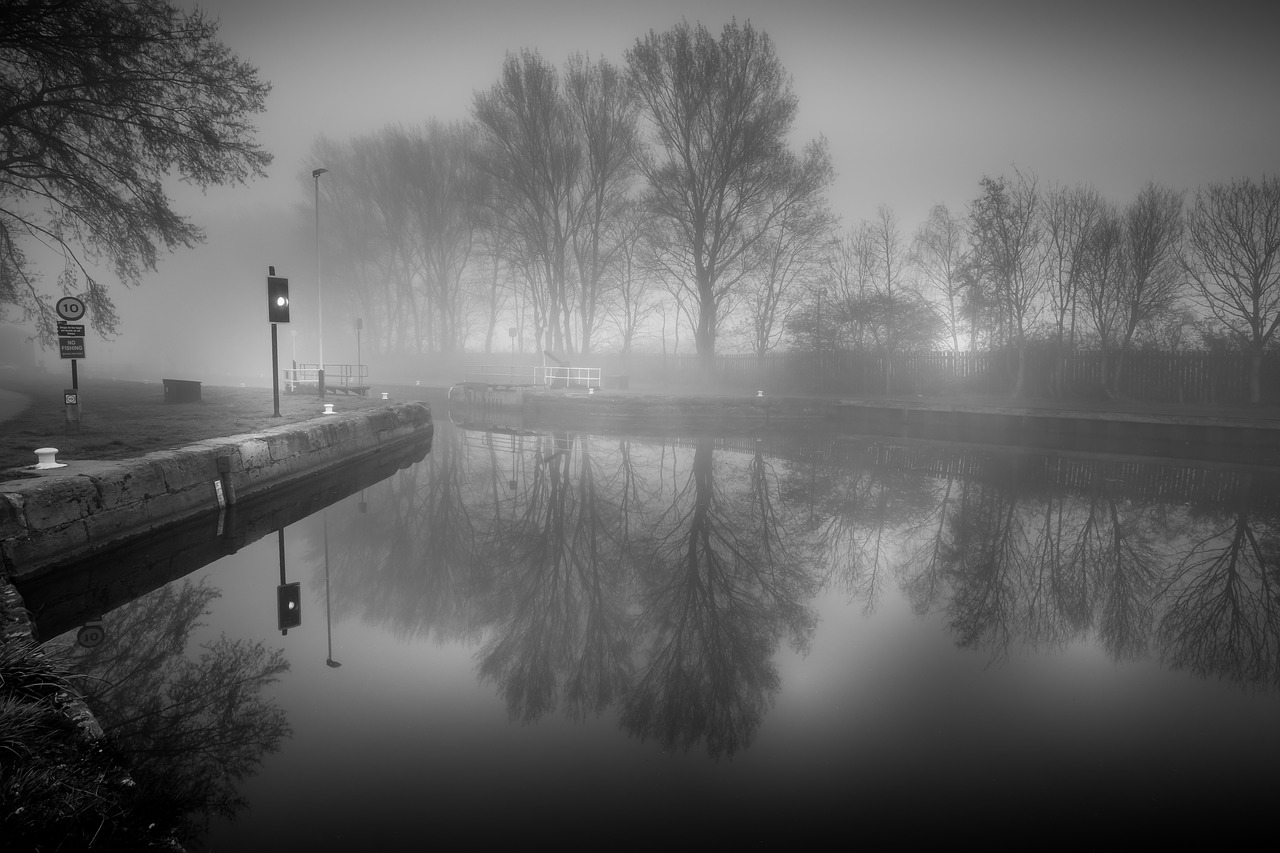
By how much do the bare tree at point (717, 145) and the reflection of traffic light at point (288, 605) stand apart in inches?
891

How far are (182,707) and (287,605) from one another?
1953 millimetres

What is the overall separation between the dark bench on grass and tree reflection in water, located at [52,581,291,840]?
14.6 meters

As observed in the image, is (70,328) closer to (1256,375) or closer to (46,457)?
(46,457)

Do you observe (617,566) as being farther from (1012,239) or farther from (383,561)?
(1012,239)

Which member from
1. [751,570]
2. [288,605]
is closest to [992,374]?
[751,570]

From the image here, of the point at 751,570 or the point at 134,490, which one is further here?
the point at 134,490

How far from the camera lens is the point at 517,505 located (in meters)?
9.90

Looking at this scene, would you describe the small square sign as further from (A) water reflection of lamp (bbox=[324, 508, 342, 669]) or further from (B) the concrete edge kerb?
(A) water reflection of lamp (bbox=[324, 508, 342, 669])

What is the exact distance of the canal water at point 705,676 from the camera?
3010mm

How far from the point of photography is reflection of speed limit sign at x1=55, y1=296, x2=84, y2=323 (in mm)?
9844

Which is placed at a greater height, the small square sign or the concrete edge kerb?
the small square sign

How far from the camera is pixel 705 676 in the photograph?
4375 mm

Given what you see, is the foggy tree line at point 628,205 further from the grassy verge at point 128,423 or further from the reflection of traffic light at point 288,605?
the reflection of traffic light at point 288,605

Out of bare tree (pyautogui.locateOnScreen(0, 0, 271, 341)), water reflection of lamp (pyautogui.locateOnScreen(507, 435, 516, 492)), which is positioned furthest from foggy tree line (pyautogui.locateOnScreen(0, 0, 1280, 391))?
water reflection of lamp (pyautogui.locateOnScreen(507, 435, 516, 492))
